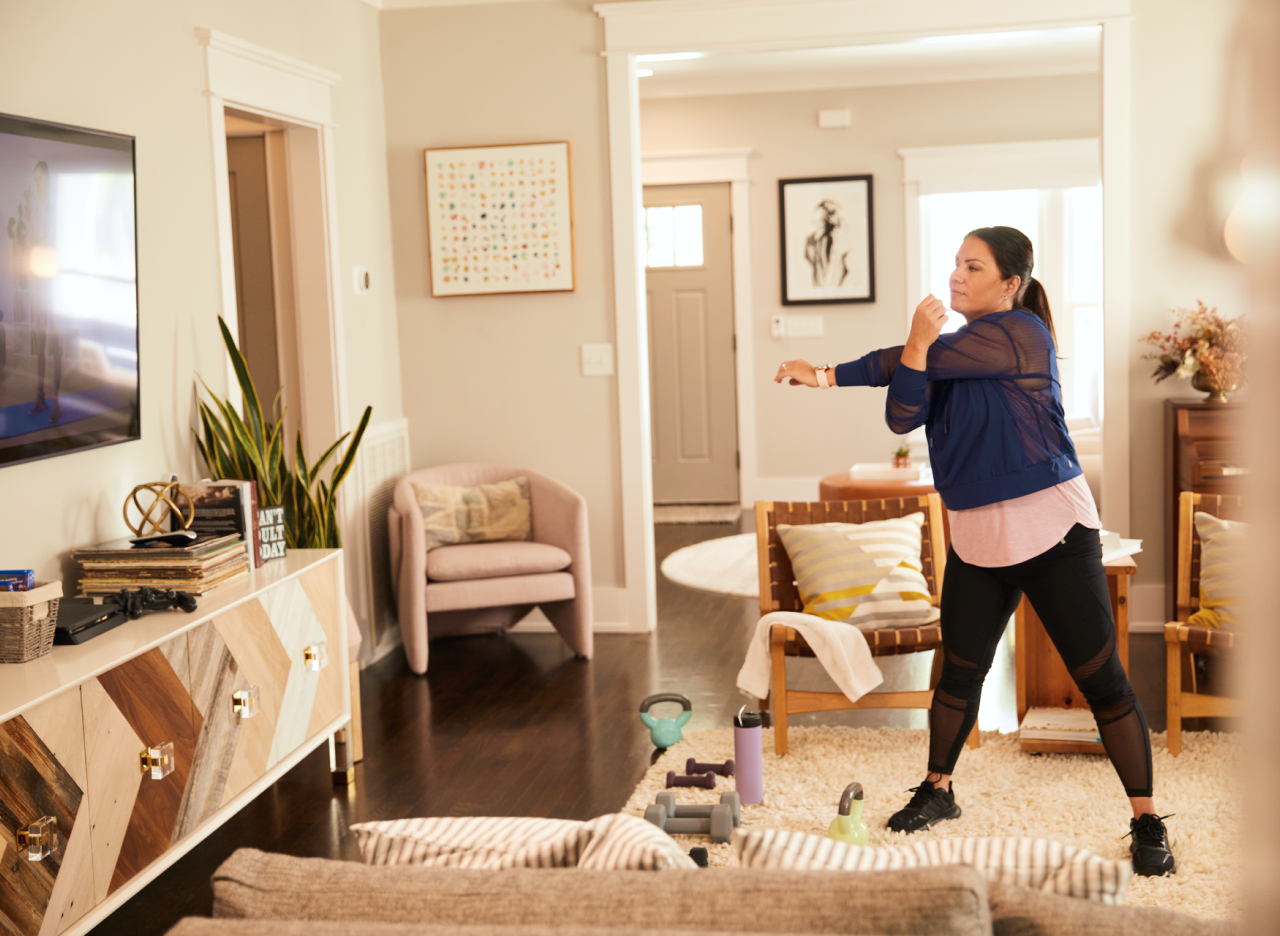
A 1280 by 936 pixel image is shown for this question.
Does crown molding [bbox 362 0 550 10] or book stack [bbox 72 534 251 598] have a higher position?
crown molding [bbox 362 0 550 10]

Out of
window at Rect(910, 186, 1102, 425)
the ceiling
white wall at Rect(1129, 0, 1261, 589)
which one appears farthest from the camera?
window at Rect(910, 186, 1102, 425)

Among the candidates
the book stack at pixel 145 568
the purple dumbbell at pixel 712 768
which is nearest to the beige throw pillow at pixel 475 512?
the purple dumbbell at pixel 712 768

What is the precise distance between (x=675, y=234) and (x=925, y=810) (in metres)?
5.58

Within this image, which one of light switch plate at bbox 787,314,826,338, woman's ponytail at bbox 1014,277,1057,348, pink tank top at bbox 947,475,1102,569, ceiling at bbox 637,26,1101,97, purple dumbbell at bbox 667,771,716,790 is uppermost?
ceiling at bbox 637,26,1101,97

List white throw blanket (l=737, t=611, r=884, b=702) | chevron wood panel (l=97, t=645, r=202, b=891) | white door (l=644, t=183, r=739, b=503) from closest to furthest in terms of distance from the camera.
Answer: chevron wood panel (l=97, t=645, r=202, b=891) → white throw blanket (l=737, t=611, r=884, b=702) → white door (l=644, t=183, r=739, b=503)

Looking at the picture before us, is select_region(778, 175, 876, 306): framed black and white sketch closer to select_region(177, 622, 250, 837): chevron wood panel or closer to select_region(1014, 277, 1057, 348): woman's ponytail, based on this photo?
select_region(1014, 277, 1057, 348): woman's ponytail

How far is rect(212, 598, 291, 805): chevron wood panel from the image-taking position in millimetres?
2761

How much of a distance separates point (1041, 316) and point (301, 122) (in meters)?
2.79

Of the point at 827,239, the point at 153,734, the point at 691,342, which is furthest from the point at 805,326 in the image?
the point at 153,734

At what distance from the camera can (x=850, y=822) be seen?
2.62m

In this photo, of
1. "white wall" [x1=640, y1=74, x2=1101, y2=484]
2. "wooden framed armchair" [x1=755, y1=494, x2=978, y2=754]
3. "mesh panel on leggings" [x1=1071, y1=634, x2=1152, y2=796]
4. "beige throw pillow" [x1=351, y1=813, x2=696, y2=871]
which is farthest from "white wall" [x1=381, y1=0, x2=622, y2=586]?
"beige throw pillow" [x1=351, y1=813, x2=696, y2=871]

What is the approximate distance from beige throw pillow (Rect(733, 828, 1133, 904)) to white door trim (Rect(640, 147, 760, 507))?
21.7 ft

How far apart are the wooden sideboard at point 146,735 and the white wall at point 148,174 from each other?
0.44 meters

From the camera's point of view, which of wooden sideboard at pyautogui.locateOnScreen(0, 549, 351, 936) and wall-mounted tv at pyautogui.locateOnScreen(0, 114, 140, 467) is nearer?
wooden sideboard at pyautogui.locateOnScreen(0, 549, 351, 936)
